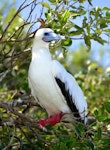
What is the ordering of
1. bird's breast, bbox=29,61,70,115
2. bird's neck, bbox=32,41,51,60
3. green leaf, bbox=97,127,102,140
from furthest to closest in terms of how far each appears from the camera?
bird's neck, bbox=32,41,51,60 < bird's breast, bbox=29,61,70,115 < green leaf, bbox=97,127,102,140

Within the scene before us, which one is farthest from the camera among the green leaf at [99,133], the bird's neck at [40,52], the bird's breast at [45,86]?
the bird's neck at [40,52]

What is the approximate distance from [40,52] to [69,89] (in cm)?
40

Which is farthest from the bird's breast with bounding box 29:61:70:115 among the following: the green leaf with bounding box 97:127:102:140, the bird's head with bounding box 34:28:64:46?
the green leaf with bounding box 97:127:102:140

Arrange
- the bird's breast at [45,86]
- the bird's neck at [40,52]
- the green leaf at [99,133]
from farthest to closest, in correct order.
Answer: the bird's neck at [40,52], the bird's breast at [45,86], the green leaf at [99,133]

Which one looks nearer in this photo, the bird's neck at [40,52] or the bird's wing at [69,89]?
the bird's wing at [69,89]

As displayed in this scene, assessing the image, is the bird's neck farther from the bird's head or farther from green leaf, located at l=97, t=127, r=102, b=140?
green leaf, located at l=97, t=127, r=102, b=140

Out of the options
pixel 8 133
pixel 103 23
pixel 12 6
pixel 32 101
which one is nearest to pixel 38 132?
pixel 8 133

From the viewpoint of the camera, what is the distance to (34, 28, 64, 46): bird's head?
13.6 ft

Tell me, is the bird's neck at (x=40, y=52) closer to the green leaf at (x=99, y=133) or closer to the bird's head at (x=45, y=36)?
the bird's head at (x=45, y=36)

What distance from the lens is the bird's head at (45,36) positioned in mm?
4150

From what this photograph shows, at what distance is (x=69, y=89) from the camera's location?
4234 mm

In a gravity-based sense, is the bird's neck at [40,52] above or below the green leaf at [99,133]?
above

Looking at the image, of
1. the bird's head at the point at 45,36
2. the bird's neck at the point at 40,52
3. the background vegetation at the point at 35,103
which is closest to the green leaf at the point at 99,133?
the background vegetation at the point at 35,103

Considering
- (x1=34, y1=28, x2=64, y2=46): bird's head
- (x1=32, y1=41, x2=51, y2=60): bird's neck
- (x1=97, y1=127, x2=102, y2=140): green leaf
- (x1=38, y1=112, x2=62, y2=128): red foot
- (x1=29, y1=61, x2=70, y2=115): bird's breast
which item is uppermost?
(x1=34, y1=28, x2=64, y2=46): bird's head
